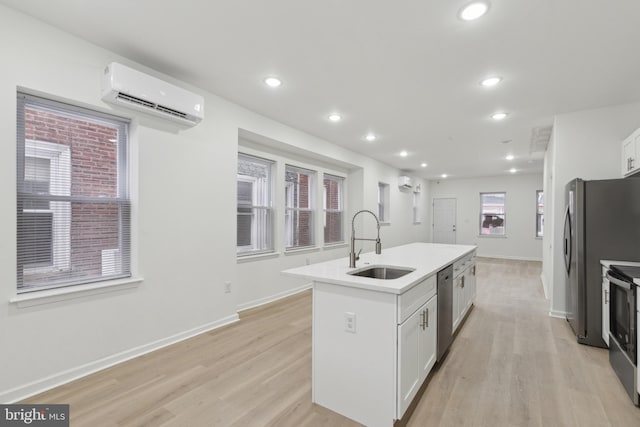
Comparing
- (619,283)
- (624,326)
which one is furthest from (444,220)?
(624,326)

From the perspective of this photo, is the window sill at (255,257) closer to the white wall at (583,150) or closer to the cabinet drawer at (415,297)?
the cabinet drawer at (415,297)

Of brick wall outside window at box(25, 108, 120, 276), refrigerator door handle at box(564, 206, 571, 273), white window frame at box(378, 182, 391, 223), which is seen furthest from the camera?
white window frame at box(378, 182, 391, 223)

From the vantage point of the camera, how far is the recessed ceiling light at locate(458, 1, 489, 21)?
75.4 inches

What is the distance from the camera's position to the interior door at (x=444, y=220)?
34.4 feet

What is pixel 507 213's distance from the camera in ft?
31.2

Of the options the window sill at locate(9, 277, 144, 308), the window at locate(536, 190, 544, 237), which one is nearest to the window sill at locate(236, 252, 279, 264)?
the window sill at locate(9, 277, 144, 308)

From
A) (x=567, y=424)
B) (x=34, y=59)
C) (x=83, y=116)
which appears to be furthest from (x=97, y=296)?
(x=567, y=424)

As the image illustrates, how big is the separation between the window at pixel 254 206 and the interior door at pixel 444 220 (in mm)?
7763

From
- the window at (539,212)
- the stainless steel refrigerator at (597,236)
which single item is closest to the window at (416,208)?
the window at (539,212)

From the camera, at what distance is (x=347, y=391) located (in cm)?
194

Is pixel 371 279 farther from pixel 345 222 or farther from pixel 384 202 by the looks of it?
pixel 384 202

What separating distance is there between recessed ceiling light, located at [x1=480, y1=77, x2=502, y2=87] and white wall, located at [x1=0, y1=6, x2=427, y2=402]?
2.62 metres

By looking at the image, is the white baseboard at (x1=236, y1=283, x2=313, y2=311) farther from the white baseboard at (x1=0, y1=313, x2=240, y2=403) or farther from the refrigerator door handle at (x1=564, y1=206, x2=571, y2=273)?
the refrigerator door handle at (x1=564, y1=206, x2=571, y2=273)

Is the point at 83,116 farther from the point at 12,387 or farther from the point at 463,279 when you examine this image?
the point at 463,279
